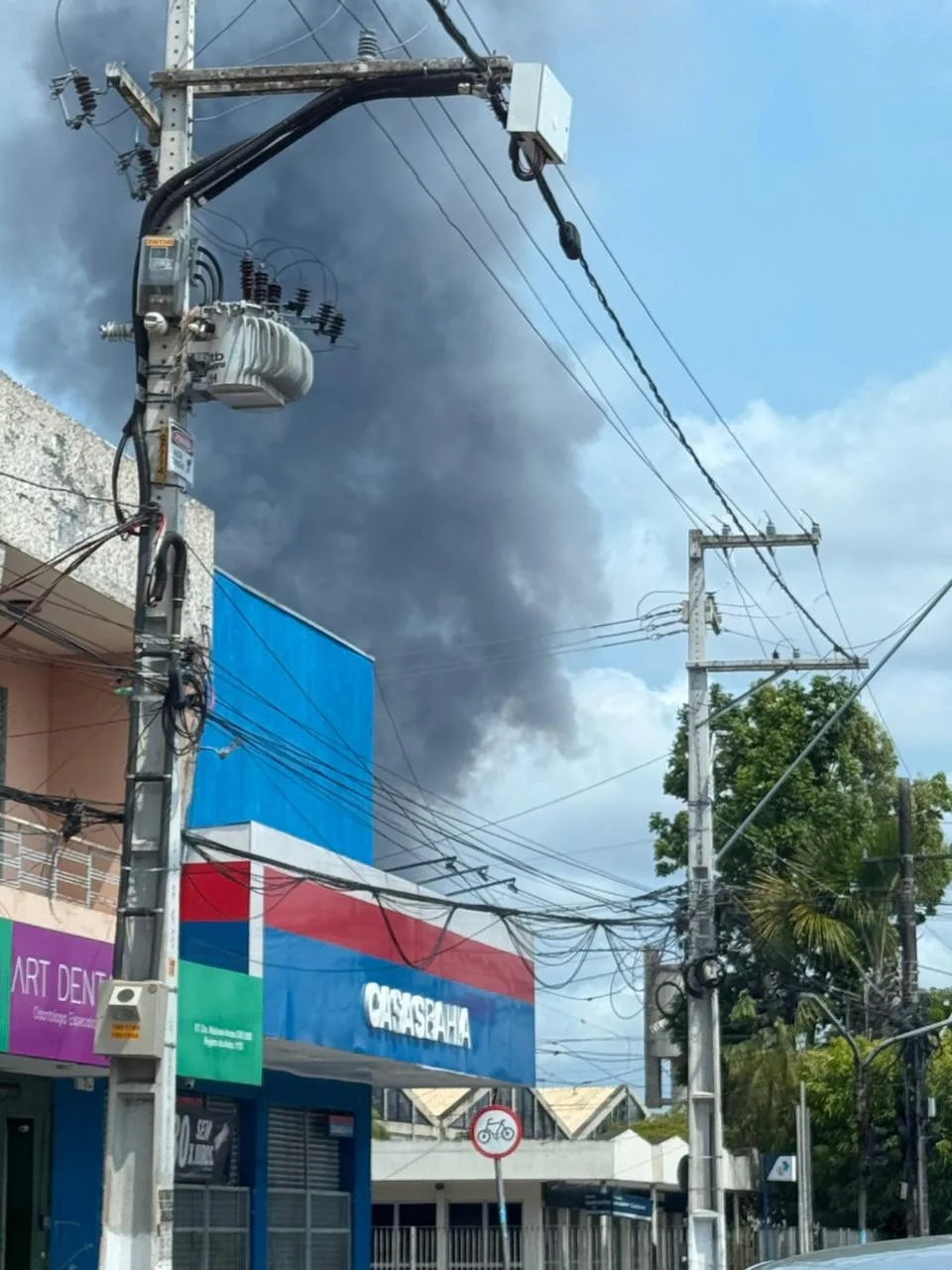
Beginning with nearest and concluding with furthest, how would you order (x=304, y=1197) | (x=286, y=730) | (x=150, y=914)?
(x=150, y=914) < (x=286, y=730) < (x=304, y=1197)

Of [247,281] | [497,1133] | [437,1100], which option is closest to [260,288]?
[247,281]

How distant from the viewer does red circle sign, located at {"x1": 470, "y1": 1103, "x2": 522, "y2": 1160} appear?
66.5 feet

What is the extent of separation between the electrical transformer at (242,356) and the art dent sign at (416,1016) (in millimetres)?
9837

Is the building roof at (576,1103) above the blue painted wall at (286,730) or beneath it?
beneath

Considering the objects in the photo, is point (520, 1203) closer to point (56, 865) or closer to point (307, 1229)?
point (307, 1229)

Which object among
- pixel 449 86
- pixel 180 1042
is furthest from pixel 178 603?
pixel 180 1042

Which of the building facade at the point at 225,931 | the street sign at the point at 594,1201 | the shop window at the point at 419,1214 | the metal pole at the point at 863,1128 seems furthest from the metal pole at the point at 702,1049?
the shop window at the point at 419,1214

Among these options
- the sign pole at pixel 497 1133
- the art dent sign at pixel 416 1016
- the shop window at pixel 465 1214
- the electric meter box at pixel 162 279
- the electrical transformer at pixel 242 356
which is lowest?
the shop window at pixel 465 1214

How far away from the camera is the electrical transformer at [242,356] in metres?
14.3

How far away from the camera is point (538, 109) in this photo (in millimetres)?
13648

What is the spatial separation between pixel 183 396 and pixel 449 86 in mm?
3018

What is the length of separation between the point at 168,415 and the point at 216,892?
7.22 metres

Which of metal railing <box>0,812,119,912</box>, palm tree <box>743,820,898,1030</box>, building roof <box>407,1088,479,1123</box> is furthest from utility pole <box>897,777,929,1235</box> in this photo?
building roof <box>407,1088,479,1123</box>

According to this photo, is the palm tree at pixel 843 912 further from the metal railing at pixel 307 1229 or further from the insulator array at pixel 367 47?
the insulator array at pixel 367 47
